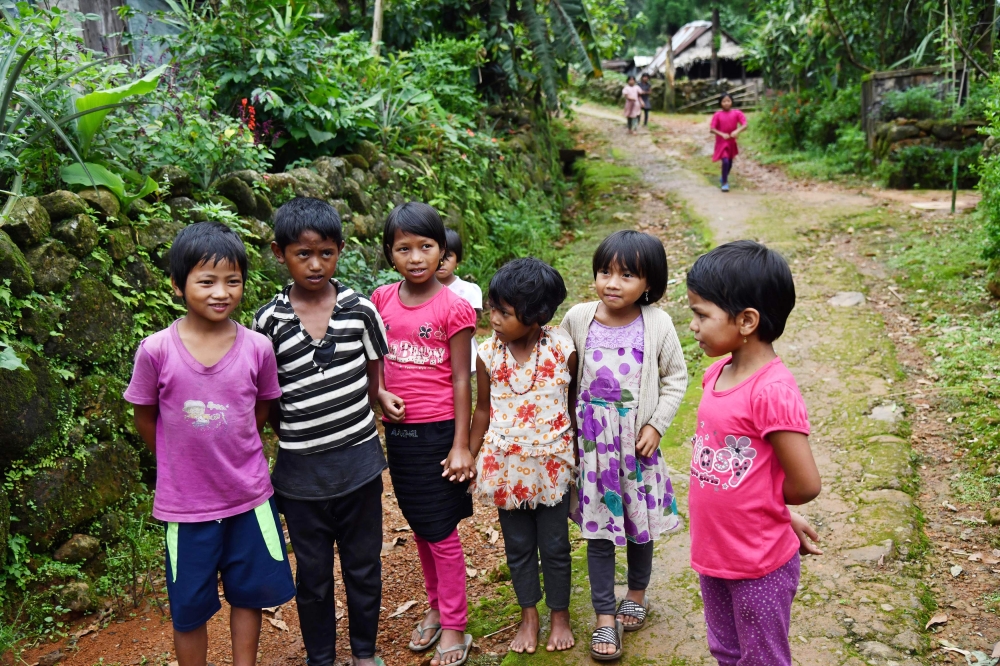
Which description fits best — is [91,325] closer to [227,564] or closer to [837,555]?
[227,564]

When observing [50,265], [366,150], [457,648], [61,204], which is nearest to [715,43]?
[366,150]

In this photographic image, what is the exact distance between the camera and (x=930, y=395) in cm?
495

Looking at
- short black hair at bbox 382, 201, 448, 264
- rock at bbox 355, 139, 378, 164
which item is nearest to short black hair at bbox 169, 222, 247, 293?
short black hair at bbox 382, 201, 448, 264

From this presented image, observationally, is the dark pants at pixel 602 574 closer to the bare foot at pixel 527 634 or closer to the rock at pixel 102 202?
the bare foot at pixel 527 634

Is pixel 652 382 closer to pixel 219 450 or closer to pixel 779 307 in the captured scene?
pixel 779 307

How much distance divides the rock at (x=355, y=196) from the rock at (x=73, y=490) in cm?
302

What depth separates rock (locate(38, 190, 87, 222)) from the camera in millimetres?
3610

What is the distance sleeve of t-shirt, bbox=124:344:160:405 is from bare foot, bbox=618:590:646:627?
1906mm

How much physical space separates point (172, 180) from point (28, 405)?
1682 millimetres

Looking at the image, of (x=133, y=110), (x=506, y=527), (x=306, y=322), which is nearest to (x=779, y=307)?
(x=506, y=527)

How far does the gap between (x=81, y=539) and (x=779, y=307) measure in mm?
3018

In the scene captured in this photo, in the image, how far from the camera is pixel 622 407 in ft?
9.12

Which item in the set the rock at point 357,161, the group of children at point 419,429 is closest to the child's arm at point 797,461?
the group of children at point 419,429

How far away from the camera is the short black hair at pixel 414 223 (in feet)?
9.39
